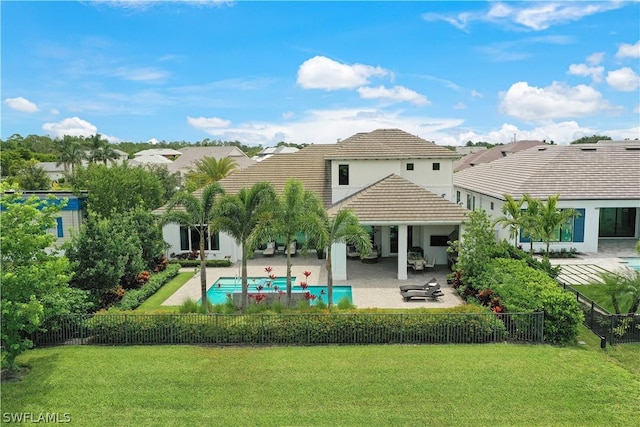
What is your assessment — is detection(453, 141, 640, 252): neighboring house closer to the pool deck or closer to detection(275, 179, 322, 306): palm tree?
the pool deck

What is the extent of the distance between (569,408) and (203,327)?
35.3ft

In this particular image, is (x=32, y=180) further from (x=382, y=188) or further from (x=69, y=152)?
(x=382, y=188)

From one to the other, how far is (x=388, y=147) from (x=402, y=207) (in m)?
7.12

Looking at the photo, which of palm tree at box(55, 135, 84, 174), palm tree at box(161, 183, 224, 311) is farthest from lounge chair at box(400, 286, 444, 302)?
palm tree at box(55, 135, 84, 174)

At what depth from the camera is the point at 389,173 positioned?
30422 mm

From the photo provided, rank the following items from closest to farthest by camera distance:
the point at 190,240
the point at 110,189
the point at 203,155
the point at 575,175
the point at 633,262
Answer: the point at 633,262 < the point at 190,240 < the point at 575,175 < the point at 110,189 < the point at 203,155

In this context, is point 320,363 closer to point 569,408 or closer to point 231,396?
point 231,396

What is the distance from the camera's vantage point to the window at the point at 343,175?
30.4 m

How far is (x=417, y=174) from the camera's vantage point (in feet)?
103

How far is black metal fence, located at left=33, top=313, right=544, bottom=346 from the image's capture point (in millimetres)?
15609

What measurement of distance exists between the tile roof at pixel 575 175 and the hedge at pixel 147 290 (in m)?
21.0

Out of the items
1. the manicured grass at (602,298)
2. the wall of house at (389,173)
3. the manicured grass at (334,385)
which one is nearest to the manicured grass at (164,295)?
the manicured grass at (334,385)

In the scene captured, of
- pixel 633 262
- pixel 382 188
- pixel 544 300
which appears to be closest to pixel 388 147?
pixel 382 188

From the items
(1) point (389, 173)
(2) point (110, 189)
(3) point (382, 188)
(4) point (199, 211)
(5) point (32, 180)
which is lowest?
(4) point (199, 211)
